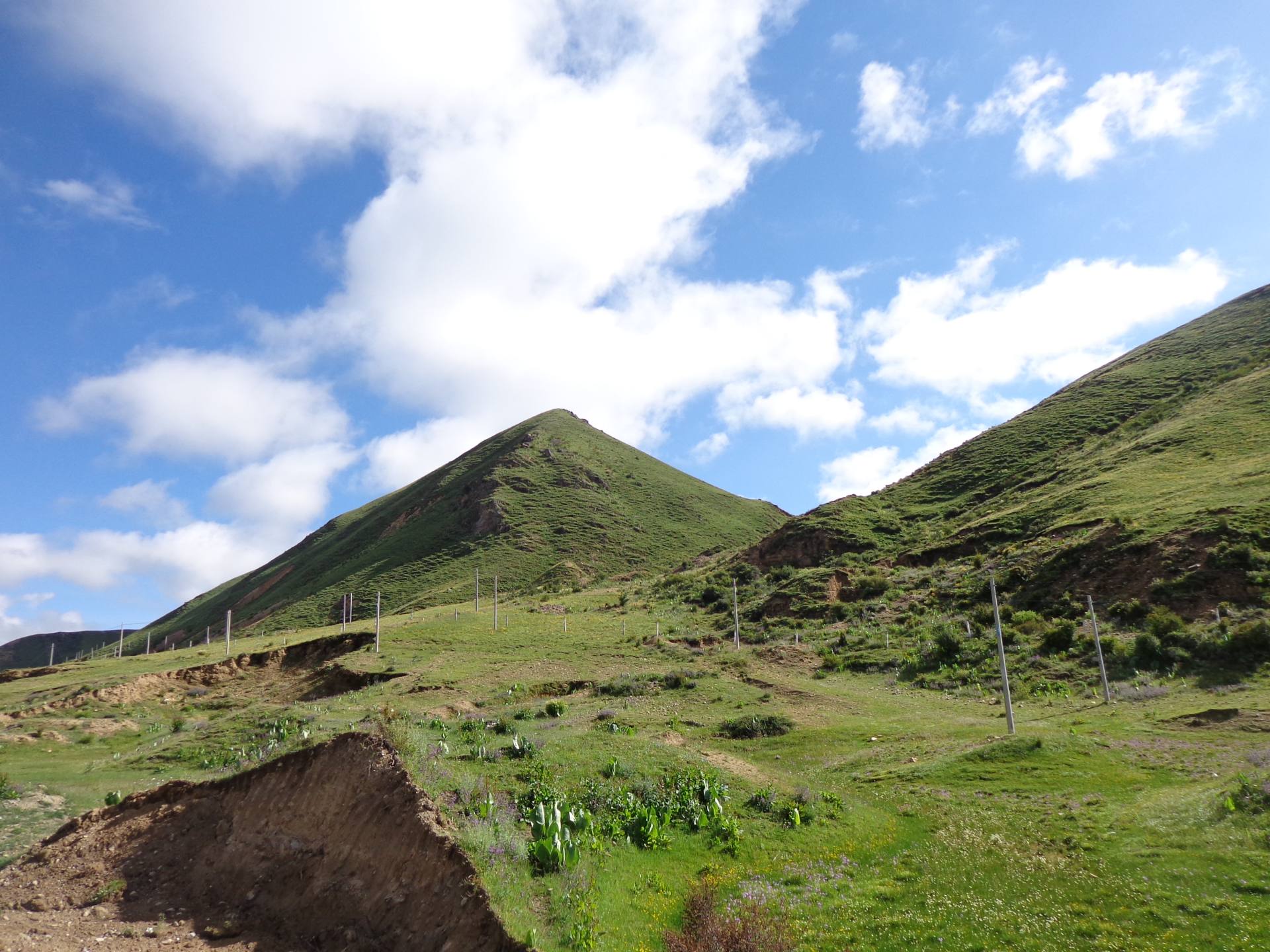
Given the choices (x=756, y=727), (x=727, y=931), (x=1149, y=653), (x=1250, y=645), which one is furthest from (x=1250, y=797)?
(x=1149, y=653)

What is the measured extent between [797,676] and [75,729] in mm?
36792

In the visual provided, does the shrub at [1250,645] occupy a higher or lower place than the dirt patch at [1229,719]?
higher

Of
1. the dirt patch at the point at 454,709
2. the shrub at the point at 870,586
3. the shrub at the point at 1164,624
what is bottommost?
the dirt patch at the point at 454,709

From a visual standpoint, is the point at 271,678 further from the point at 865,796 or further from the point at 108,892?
the point at 865,796

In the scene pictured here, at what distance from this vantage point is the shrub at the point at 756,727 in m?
29.5

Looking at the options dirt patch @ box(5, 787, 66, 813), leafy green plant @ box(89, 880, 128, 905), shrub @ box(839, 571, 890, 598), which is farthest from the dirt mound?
shrub @ box(839, 571, 890, 598)

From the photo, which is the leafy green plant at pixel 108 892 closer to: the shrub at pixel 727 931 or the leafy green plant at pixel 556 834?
the leafy green plant at pixel 556 834

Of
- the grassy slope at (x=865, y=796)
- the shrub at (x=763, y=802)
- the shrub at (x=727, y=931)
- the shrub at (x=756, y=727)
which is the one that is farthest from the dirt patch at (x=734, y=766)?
the shrub at (x=727, y=931)

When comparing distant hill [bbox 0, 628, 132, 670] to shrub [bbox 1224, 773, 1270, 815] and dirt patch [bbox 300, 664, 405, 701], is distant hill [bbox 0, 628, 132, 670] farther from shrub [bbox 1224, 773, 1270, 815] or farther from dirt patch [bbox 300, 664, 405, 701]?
shrub [bbox 1224, 773, 1270, 815]

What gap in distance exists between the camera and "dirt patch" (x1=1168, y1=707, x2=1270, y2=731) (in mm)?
23516

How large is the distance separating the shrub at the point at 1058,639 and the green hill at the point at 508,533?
5721cm

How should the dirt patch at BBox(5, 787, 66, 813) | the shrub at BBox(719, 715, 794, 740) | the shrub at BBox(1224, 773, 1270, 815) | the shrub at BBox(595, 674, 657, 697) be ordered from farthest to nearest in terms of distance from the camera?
the shrub at BBox(595, 674, 657, 697) < the shrub at BBox(719, 715, 794, 740) < the dirt patch at BBox(5, 787, 66, 813) < the shrub at BBox(1224, 773, 1270, 815)

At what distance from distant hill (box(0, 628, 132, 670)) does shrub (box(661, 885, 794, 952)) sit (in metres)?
172

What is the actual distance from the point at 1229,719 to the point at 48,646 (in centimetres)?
19741
